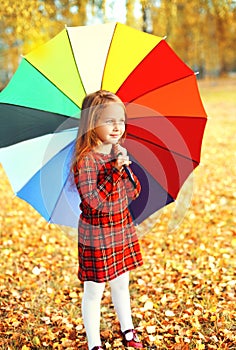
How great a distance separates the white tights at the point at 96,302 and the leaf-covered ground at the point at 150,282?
31 centimetres

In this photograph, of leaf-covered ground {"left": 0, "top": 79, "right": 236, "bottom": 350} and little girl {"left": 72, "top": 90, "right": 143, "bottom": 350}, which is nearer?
little girl {"left": 72, "top": 90, "right": 143, "bottom": 350}

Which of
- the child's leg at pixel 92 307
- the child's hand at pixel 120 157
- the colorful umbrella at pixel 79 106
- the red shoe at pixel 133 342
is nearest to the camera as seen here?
the child's hand at pixel 120 157

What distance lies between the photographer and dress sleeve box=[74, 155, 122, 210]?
2.60 meters

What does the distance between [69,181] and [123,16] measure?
11.7 ft

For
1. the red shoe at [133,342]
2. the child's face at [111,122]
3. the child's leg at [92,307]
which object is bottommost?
the red shoe at [133,342]

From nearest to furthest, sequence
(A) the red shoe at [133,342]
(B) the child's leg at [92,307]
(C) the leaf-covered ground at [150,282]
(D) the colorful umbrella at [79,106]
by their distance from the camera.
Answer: (D) the colorful umbrella at [79,106] < (B) the child's leg at [92,307] < (A) the red shoe at [133,342] < (C) the leaf-covered ground at [150,282]

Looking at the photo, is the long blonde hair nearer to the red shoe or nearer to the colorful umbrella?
the colorful umbrella

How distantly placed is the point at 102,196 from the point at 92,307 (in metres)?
0.80

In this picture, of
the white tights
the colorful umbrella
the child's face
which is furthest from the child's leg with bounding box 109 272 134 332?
the child's face

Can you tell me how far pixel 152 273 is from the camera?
14.4 ft

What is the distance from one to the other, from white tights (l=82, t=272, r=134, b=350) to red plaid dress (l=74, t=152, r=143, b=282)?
12 cm

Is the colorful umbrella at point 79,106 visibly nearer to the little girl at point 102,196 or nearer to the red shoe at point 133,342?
the little girl at point 102,196

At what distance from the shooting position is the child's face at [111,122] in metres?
2.58

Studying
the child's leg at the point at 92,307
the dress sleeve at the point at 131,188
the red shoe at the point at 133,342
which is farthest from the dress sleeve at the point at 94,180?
the red shoe at the point at 133,342
